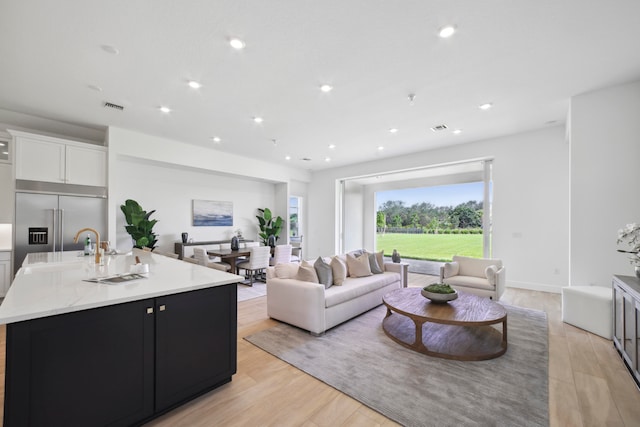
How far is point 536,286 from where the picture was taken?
510cm

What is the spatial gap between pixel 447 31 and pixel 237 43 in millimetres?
1988

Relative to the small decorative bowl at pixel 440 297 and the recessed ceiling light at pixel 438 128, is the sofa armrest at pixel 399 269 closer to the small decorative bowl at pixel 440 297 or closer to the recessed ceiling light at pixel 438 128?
the small decorative bowl at pixel 440 297

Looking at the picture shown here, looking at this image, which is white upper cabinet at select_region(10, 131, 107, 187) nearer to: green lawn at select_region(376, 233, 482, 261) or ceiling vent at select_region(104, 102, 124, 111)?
ceiling vent at select_region(104, 102, 124, 111)

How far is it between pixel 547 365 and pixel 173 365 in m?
3.26

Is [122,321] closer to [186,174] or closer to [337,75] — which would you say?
[337,75]

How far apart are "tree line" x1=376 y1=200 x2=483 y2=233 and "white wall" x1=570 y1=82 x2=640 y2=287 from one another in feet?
10.4

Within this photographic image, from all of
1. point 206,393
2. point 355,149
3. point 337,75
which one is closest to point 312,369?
point 206,393

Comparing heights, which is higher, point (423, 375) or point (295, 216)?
point (295, 216)

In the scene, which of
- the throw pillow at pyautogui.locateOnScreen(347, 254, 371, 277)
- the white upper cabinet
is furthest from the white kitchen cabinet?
the throw pillow at pyautogui.locateOnScreen(347, 254, 371, 277)

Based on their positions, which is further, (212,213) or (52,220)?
(212,213)

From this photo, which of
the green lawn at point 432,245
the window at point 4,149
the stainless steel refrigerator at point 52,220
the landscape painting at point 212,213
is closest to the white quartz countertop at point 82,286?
the stainless steel refrigerator at point 52,220

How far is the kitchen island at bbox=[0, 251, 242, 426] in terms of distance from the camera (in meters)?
1.36

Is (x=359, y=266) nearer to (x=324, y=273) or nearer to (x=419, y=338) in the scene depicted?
(x=324, y=273)

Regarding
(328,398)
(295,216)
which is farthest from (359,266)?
(295,216)
